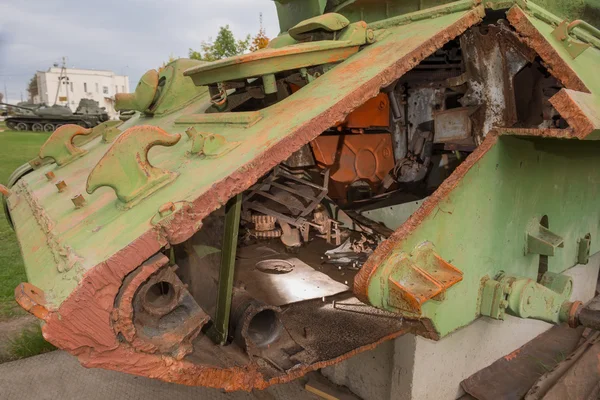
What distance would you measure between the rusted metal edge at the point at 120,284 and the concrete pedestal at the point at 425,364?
4.44 feet

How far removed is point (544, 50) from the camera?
1.89 meters

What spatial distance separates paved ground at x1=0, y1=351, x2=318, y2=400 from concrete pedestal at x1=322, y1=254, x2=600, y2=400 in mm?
317

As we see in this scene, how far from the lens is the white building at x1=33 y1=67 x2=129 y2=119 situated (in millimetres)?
50312

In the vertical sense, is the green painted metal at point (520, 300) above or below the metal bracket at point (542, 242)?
below

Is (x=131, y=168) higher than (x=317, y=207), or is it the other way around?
(x=131, y=168)

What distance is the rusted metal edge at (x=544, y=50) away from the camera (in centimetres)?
185

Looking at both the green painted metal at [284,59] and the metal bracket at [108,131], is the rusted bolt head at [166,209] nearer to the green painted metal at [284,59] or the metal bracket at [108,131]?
the green painted metal at [284,59]

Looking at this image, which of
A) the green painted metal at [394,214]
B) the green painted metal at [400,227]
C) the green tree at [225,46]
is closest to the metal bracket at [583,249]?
the green painted metal at [400,227]

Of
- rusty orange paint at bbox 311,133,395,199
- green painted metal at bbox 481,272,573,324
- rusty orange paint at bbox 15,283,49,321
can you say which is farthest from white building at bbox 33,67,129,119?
rusty orange paint at bbox 15,283,49,321

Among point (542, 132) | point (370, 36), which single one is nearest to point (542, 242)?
point (542, 132)

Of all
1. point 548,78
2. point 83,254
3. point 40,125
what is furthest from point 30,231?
point 40,125

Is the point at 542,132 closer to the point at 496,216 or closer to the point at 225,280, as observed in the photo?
the point at 496,216

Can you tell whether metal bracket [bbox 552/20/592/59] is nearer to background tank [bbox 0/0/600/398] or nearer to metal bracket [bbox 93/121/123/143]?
background tank [bbox 0/0/600/398]

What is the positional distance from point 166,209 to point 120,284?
23 centimetres
